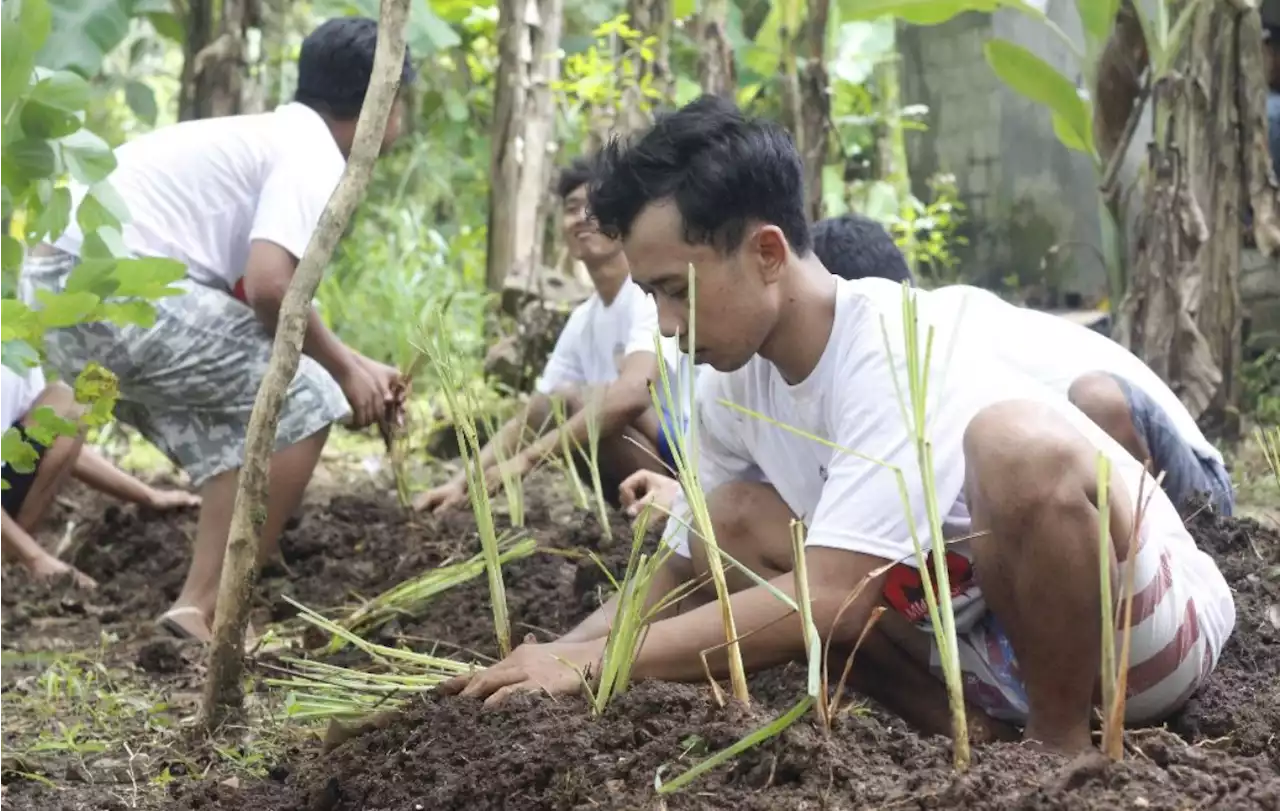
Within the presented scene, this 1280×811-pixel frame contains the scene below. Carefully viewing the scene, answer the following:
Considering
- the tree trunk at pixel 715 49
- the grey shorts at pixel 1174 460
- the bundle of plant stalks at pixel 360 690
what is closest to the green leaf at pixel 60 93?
the bundle of plant stalks at pixel 360 690

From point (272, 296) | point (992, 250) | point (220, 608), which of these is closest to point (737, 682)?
point (220, 608)

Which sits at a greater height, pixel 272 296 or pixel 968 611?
pixel 272 296

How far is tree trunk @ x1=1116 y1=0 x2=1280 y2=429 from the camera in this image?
4.59 meters

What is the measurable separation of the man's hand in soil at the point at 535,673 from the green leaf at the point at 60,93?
0.98 meters

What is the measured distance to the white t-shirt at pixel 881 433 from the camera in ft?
6.13

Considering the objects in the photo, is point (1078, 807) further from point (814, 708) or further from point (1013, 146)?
point (1013, 146)

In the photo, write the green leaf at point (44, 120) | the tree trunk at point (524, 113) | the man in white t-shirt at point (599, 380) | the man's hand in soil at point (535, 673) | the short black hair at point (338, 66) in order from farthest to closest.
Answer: the tree trunk at point (524, 113), the man in white t-shirt at point (599, 380), the short black hair at point (338, 66), the green leaf at point (44, 120), the man's hand in soil at point (535, 673)

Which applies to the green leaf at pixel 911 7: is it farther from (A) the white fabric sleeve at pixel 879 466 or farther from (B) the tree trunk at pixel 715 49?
(A) the white fabric sleeve at pixel 879 466

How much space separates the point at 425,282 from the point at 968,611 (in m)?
5.67

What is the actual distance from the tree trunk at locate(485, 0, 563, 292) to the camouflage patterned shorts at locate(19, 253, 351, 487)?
267 centimetres

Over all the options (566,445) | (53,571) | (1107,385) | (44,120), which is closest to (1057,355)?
(1107,385)

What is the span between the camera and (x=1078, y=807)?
144 centimetres

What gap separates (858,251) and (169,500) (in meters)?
2.51

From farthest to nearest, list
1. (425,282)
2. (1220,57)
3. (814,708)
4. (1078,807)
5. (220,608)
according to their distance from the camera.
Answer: (425,282)
(1220,57)
(220,608)
(814,708)
(1078,807)
